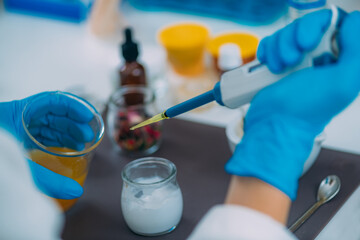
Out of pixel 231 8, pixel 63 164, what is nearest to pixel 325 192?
pixel 63 164

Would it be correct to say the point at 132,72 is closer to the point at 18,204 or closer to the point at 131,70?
the point at 131,70

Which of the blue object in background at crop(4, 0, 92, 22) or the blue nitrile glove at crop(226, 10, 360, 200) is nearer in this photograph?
the blue nitrile glove at crop(226, 10, 360, 200)

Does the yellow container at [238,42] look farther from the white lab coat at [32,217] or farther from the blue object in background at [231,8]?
the white lab coat at [32,217]

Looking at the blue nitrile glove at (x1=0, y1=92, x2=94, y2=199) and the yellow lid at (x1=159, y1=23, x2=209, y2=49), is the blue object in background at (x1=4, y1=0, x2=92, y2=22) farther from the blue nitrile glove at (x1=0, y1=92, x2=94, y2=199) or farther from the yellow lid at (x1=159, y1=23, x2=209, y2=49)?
the blue nitrile glove at (x1=0, y1=92, x2=94, y2=199)

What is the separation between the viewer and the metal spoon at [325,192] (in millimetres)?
733

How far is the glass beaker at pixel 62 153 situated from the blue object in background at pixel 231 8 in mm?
682

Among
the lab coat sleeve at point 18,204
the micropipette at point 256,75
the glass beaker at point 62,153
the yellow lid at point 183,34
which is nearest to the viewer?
the lab coat sleeve at point 18,204

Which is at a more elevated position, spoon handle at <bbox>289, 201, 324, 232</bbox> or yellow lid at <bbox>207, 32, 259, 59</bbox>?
yellow lid at <bbox>207, 32, 259, 59</bbox>

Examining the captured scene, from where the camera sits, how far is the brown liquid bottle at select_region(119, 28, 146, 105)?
37.6 inches

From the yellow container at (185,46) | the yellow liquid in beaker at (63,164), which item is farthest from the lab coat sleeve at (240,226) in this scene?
the yellow container at (185,46)

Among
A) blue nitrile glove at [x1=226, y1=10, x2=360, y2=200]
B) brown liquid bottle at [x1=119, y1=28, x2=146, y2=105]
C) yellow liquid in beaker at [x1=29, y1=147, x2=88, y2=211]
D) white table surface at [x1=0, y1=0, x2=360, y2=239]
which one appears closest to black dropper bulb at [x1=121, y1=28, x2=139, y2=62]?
brown liquid bottle at [x1=119, y1=28, x2=146, y2=105]

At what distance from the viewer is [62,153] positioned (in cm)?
67

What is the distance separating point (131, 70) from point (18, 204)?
22.0 inches

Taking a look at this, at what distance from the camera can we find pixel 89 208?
787mm
